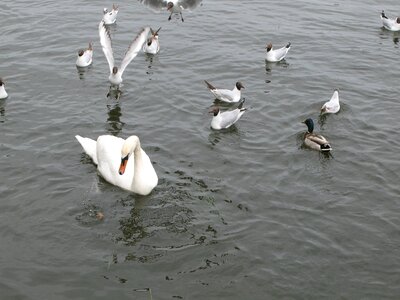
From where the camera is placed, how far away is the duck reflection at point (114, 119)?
18.0 m

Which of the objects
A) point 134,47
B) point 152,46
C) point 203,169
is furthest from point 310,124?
point 152,46

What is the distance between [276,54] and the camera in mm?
22484

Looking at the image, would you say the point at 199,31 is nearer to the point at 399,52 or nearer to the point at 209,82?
the point at 209,82

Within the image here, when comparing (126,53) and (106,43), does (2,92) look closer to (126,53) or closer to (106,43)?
(106,43)

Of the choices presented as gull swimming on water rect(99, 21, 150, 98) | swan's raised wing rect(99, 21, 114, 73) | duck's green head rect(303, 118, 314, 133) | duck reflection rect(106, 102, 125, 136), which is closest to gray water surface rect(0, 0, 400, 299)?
duck reflection rect(106, 102, 125, 136)

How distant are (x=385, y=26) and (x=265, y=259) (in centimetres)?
1735

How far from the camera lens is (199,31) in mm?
25891

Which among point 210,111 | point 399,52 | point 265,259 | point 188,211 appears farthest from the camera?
point 399,52

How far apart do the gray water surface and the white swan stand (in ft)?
0.98

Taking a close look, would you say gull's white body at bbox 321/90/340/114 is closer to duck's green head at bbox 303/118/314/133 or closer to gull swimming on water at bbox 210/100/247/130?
duck's green head at bbox 303/118/314/133

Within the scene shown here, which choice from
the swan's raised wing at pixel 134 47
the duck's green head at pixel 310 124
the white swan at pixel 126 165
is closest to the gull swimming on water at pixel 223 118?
the duck's green head at pixel 310 124

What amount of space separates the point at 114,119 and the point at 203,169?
13.5ft

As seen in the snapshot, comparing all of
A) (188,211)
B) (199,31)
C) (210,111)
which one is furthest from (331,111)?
(199,31)

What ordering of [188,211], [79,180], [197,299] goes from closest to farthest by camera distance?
1. [197,299]
2. [188,211]
3. [79,180]
